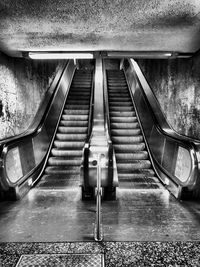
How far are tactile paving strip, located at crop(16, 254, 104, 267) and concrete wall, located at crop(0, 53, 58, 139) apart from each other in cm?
274

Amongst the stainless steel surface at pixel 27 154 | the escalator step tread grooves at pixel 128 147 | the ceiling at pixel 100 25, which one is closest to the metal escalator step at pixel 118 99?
the escalator step tread grooves at pixel 128 147

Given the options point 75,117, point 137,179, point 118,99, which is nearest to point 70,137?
point 75,117

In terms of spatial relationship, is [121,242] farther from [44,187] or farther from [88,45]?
[88,45]

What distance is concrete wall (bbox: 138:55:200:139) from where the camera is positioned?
461cm

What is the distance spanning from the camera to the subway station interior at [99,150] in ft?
8.02

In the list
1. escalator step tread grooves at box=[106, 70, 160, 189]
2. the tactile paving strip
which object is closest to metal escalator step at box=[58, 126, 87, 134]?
escalator step tread grooves at box=[106, 70, 160, 189]

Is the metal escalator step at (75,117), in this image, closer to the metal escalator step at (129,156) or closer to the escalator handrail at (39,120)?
the escalator handrail at (39,120)

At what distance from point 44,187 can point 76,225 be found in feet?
5.55

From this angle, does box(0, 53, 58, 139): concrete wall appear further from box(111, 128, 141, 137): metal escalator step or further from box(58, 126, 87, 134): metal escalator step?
box(111, 128, 141, 137): metal escalator step

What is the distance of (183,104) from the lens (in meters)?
5.25

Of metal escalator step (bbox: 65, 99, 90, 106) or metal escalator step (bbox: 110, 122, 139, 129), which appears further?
metal escalator step (bbox: 65, 99, 90, 106)

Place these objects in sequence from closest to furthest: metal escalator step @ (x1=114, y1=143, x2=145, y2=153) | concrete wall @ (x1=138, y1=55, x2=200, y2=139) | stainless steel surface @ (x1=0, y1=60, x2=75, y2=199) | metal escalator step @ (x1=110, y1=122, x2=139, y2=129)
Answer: stainless steel surface @ (x1=0, y1=60, x2=75, y2=199), concrete wall @ (x1=138, y1=55, x2=200, y2=139), metal escalator step @ (x1=114, y1=143, x2=145, y2=153), metal escalator step @ (x1=110, y1=122, x2=139, y2=129)

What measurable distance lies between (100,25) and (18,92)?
2696 millimetres

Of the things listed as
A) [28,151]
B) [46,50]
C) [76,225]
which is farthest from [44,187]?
[46,50]
